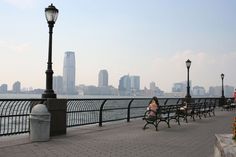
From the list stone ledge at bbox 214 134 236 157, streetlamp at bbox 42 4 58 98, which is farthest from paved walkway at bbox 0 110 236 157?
streetlamp at bbox 42 4 58 98

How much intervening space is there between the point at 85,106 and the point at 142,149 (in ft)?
21.5

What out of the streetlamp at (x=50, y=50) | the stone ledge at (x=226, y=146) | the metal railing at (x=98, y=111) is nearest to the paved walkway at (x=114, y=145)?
the stone ledge at (x=226, y=146)

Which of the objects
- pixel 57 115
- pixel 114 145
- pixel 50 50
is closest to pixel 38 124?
pixel 57 115

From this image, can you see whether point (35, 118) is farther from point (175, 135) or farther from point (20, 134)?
point (175, 135)

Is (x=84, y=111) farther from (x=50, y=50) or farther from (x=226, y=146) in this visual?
(x=226, y=146)

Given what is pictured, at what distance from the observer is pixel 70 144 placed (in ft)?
32.7

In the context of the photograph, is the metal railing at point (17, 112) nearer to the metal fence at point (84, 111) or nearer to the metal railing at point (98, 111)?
the metal fence at point (84, 111)

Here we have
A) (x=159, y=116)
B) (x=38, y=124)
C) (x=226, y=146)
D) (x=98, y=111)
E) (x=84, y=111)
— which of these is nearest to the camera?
(x=226, y=146)

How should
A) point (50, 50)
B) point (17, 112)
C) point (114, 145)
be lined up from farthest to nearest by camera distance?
point (50, 50), point (17, 112), point (114, 145)

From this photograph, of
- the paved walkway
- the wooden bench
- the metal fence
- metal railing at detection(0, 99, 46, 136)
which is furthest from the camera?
the wooden bench

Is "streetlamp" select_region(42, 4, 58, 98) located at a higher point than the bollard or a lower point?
higher

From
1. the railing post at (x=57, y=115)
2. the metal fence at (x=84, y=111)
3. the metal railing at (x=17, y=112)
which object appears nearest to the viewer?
the metal railing at (x=17, y=112)

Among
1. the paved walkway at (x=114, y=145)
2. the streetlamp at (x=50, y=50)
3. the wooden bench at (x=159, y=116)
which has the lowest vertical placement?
the paved walkway at (x=114, y=145)

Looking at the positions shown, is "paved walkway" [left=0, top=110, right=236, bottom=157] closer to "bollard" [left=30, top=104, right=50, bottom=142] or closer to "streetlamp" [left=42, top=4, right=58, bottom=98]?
"bollard" [left=30, top=104, right=50, bottom=142]
